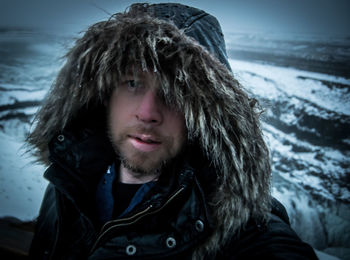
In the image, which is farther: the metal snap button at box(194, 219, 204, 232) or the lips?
the lips

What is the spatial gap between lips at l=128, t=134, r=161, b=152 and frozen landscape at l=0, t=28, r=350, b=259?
0.81 metres

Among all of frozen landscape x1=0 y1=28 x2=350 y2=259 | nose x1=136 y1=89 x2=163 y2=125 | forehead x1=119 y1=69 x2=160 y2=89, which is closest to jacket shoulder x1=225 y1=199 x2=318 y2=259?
nose x1=136 y1=89 x2=163 y2=125

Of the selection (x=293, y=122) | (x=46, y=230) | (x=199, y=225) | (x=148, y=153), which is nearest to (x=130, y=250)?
(x=199, y=225)

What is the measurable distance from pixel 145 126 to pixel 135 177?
28 cm

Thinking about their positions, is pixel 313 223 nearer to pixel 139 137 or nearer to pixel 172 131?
pixel 172 131

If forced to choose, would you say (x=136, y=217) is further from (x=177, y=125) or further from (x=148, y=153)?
(x=177, y=125)

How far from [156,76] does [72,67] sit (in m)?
0.41

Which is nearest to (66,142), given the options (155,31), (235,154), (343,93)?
(155,31)

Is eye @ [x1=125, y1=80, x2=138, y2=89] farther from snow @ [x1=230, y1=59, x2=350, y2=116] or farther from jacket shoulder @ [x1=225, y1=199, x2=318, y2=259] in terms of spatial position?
snow @ [x1=230, y1=59, x2=350, y2=116]

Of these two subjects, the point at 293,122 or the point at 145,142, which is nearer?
the point at 145,142

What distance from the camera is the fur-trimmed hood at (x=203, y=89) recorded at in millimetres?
678

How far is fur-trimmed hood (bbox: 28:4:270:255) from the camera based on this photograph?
0.68 m

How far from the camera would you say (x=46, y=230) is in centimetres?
93

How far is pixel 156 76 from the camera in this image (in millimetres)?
758
